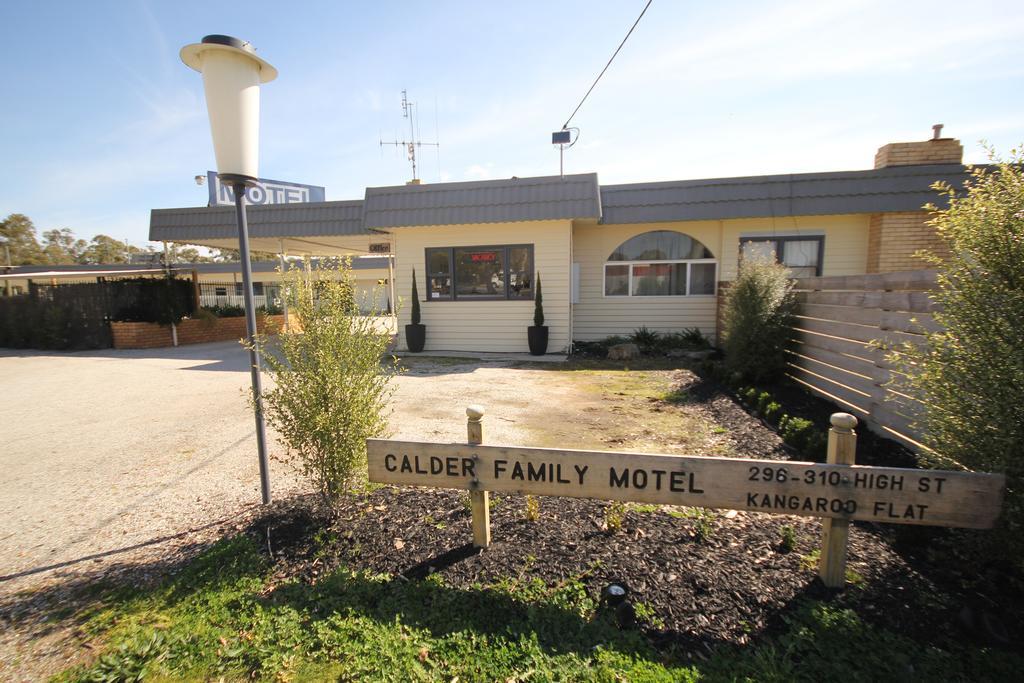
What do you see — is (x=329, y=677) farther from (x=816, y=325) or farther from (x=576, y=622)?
(x=816, y=325)

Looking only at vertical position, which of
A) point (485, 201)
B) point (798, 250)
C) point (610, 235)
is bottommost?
point (798, 250)

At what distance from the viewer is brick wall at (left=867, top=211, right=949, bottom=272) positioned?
31.9 ft

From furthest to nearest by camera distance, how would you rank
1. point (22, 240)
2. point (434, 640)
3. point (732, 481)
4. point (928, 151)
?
point (22, 240)
point (928, 151)
point (732, 481)
point (434, 640)

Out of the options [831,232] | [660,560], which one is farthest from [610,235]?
[660,560]

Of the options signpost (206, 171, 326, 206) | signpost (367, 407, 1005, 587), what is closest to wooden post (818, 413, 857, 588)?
signpost (367, 407, 1005, 587)

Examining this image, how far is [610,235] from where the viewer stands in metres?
11.2

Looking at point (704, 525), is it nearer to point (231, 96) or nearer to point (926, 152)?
point (231, 96)

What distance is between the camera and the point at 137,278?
1287 centimetres

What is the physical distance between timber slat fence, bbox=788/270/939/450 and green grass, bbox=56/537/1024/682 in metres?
1.98

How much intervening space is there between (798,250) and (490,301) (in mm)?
7356

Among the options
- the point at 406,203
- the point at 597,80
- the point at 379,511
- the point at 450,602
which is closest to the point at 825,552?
the point at 450,602

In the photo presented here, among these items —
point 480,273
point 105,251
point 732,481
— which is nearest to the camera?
point 732,481

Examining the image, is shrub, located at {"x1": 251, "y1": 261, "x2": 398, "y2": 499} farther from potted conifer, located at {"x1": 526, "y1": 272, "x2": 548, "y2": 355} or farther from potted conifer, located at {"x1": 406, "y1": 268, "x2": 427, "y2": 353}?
potted conifer, located at {"x1": 406, "y1": 268, "x2": 427, "y2": 353}

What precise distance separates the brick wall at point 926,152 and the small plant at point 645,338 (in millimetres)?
6253
